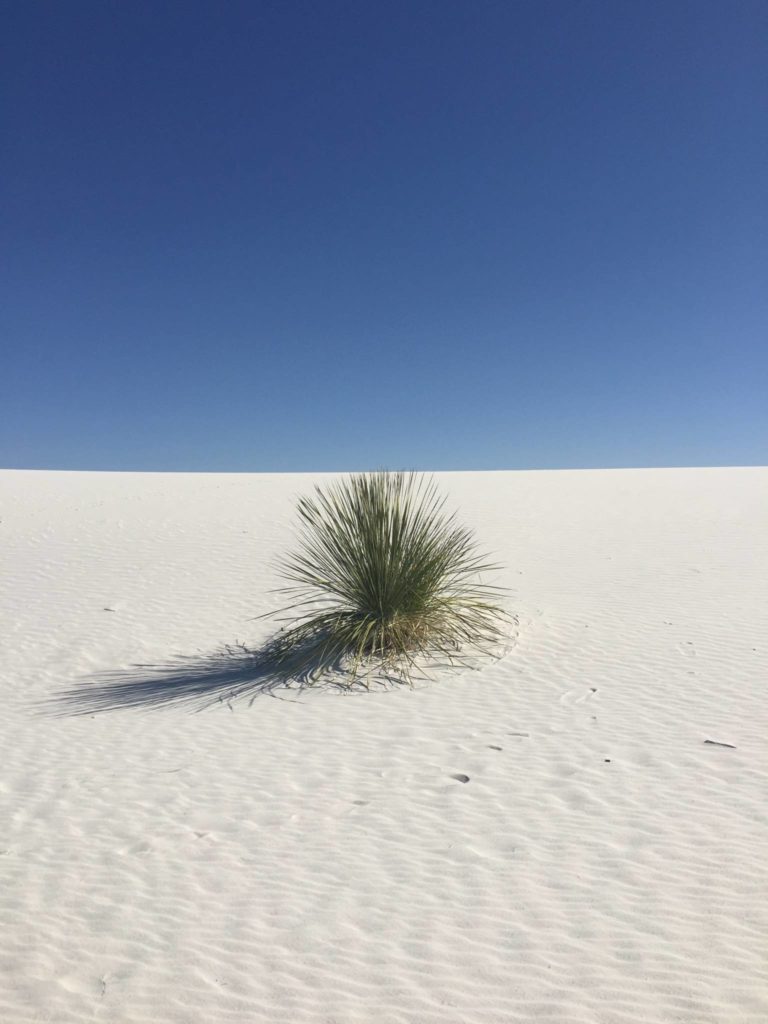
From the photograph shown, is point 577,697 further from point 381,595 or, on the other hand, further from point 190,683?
point 190,683

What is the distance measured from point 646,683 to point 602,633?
197 cm

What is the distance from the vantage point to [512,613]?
397 inches

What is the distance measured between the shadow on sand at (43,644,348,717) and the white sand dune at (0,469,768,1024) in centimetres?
19

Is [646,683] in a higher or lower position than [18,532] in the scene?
lower

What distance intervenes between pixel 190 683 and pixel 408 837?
176 inches

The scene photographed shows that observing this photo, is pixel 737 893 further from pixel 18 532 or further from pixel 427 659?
pixel 18 532

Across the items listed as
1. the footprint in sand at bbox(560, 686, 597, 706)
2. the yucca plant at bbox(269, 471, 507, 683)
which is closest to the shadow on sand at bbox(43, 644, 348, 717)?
the yucca plant at bbox(269, 471, 507, 683)

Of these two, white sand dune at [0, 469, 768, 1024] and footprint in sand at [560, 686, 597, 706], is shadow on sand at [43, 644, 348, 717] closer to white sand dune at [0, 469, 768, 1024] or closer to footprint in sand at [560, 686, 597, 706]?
white sand dune at [0, 469, 768, 1024]

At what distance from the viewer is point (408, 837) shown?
4.30 metres

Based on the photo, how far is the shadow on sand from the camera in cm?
748

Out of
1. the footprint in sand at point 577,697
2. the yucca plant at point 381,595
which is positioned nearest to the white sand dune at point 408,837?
the footprint in sand at point 577,697

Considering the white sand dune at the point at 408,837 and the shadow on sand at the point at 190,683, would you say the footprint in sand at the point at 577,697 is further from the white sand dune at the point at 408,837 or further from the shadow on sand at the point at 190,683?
the shadow on sand at the point at 190,683

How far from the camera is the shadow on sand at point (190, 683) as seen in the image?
24.5 feet

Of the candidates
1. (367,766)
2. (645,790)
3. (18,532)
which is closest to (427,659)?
(367,766)
